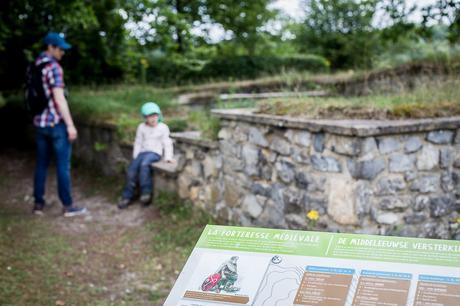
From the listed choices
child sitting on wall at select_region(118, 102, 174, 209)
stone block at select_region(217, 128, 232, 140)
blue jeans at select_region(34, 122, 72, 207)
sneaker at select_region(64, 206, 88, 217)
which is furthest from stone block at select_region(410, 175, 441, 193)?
sneaker at select_region(64, 206, 88, 217)

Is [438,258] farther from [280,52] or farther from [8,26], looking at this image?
[280,52]

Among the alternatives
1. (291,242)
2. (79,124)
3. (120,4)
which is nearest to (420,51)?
(120,4)

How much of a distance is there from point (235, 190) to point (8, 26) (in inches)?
191

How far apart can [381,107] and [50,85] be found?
3.24 meters

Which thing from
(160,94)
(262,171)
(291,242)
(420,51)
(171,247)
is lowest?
(171,247)

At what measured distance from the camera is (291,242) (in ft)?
6.40

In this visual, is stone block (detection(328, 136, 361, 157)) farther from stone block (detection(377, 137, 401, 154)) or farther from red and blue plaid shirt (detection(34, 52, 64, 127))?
red and blue plaid shirt (detection(34, 52, 64, 127))

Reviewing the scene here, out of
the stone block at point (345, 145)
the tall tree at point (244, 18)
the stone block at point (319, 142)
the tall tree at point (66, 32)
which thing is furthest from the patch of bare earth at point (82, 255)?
the tall tree at point (244, 18)

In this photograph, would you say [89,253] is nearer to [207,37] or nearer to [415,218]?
[415,218]

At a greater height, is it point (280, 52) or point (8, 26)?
point (280, 52)

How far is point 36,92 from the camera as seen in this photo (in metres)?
5.46

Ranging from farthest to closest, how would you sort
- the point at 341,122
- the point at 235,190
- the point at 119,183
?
the point at 119,183
the point at 235,190
the point at 341,122

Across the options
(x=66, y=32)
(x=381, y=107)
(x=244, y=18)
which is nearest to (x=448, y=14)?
(x=381, y=107)

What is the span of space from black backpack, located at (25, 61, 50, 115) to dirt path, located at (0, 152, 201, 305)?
3.84 feet
